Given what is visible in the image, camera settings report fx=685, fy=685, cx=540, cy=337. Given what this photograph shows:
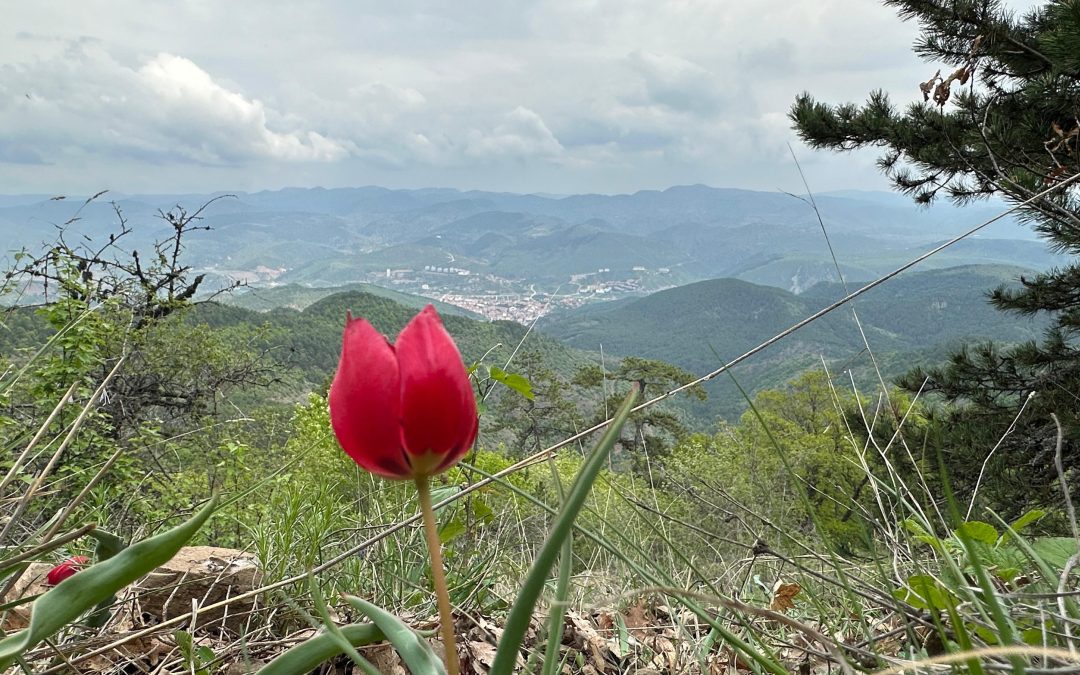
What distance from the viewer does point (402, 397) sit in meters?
0.58

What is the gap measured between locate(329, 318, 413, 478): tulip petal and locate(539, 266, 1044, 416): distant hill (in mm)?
87982

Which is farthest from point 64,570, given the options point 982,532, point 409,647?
point 982,532

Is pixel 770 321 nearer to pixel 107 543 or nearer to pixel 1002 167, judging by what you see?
pixel 1002 167

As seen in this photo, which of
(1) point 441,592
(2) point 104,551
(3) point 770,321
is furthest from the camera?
(3) point 770,321

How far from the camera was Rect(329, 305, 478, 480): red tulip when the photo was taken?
0.58 meters

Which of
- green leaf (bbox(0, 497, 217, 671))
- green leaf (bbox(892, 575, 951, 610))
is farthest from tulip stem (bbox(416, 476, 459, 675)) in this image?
green leaf (bbox(892, 575, 951, 610))

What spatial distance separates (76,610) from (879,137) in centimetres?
827

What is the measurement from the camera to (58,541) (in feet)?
2.49

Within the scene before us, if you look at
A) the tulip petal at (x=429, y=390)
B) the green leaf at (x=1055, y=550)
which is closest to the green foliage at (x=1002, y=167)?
the green leaf at (x=1055, y=550)

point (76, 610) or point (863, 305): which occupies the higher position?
point (76, 610)

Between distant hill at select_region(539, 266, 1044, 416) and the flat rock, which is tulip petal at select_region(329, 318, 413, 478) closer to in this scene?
the flat rock

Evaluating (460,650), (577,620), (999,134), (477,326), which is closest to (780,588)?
(577,620)

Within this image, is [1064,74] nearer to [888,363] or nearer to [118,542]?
[118,542]

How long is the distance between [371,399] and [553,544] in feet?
0.72
